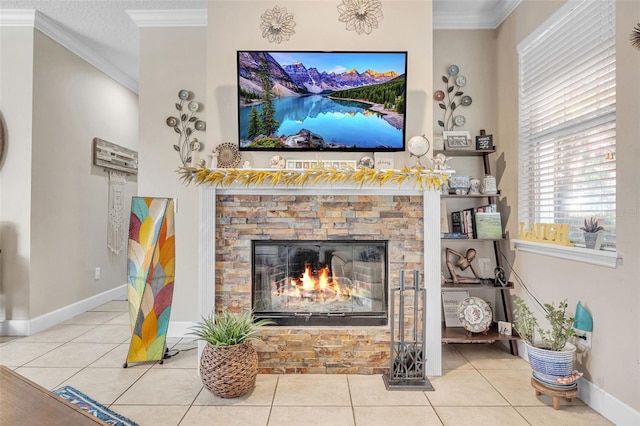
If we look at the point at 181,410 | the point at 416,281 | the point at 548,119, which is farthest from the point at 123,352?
the point at 548,119

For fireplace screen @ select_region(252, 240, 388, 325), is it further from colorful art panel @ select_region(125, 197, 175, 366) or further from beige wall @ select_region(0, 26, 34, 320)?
beige wall @ select_region(0, 26, 34, 320)

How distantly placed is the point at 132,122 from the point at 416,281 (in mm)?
4499

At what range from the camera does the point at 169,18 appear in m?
3.47

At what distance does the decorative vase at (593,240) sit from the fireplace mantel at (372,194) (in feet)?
2.88

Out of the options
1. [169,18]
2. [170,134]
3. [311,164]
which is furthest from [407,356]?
[169,18]

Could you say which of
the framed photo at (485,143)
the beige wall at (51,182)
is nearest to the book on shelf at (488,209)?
the framed photo at (485,143)

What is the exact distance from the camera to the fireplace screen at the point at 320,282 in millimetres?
2787

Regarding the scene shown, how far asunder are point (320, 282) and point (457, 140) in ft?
5.47

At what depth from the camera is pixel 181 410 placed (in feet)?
7.21

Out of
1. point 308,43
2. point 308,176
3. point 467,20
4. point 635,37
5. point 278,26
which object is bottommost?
point 308,176

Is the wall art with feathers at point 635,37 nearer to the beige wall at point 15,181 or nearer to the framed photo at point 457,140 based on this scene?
the framed photo at point 457,140

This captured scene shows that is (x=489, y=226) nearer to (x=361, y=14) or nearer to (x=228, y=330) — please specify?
(x=361, y=14)

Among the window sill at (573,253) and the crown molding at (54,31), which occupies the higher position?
the crown molding at (54,31)

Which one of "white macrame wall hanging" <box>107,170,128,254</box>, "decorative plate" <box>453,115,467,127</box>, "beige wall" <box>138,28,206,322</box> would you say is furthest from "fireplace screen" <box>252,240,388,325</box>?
"white macrame wall hanging" <box>107,170,128,254</box>
